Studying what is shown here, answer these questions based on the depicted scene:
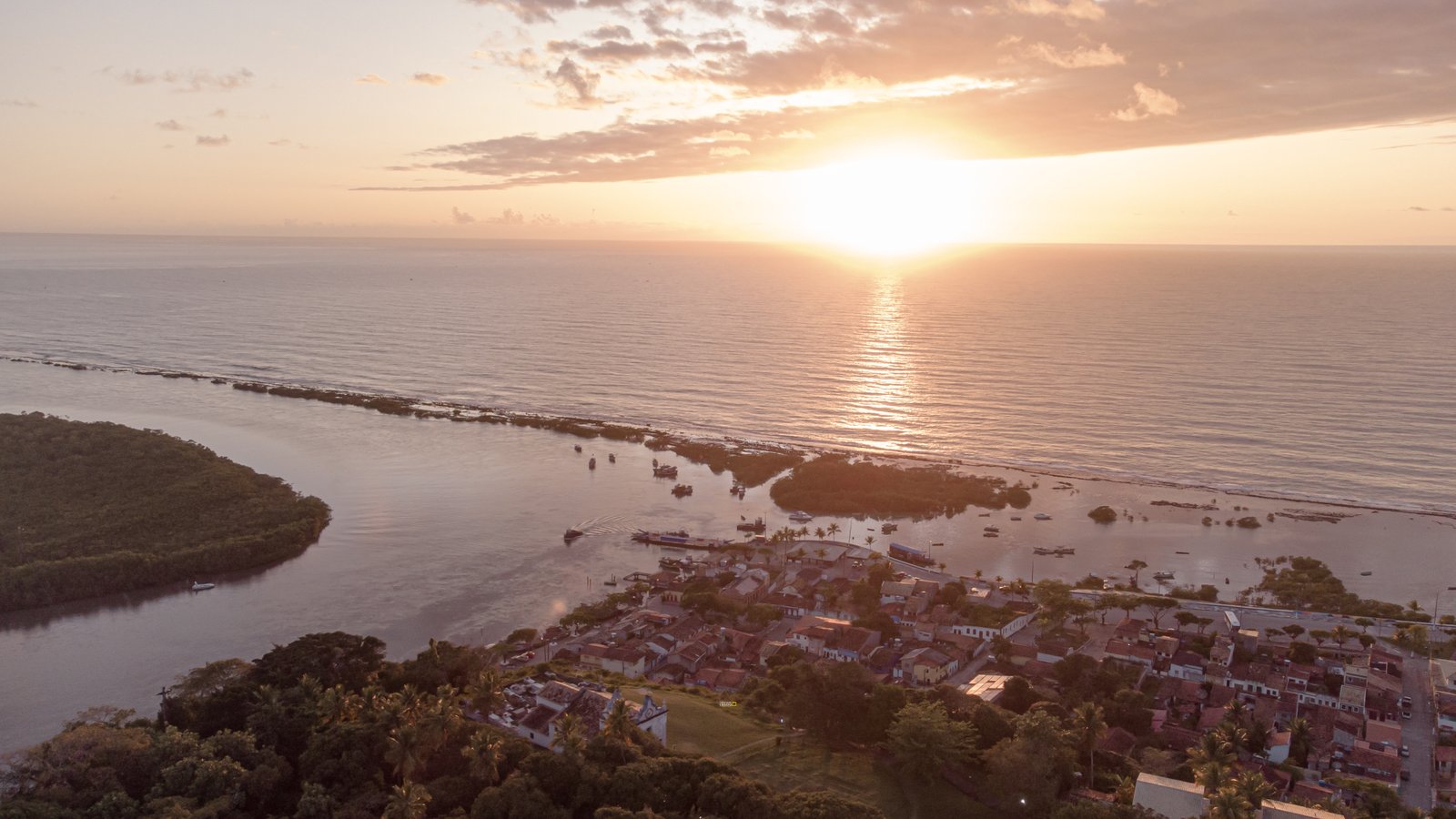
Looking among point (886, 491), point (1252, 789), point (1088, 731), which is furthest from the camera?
point (886, 491)

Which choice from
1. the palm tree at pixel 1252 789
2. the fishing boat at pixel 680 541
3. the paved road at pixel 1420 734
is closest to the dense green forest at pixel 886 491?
the fishing boat at pixel 680 541

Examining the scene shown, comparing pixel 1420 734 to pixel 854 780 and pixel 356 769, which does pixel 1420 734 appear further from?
pixel 356 769

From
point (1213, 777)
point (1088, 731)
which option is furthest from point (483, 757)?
point (1213, 777)

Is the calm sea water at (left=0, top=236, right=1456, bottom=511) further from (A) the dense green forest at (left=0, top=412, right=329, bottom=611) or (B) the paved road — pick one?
(A) the dense green forest at (left=0, top=412, right=329, bottom=611)

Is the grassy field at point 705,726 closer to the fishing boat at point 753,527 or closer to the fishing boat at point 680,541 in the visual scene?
the fishing boat at point 680,541

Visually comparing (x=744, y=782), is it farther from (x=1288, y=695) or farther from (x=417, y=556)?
(x=417, y=556)

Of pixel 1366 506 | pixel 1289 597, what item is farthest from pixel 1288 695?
pixel 1366 506

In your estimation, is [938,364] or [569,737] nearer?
[569,737]
